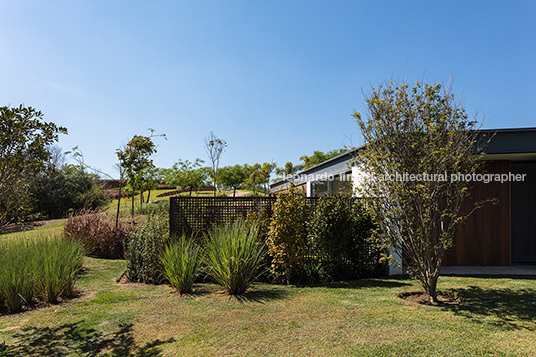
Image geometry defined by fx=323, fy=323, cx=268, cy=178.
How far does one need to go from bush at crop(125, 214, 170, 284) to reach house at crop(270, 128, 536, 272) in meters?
2.76

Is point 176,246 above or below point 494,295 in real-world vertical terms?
above

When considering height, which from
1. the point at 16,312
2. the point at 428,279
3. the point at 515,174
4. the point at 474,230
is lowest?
the point at 16,312

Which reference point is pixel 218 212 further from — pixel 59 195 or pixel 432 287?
pixel 59 195

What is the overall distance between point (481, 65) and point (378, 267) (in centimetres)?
637

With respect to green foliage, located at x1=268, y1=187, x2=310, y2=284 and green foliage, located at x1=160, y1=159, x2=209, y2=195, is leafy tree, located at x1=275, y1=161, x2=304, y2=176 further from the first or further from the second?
green foliage, located at x1=268, y1=187, x2=310, y2=284

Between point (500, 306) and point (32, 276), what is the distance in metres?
7.34

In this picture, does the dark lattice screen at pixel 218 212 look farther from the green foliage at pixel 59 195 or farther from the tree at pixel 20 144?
the green foliage at pixel 59 195

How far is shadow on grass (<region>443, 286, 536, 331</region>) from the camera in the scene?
14.2 ft

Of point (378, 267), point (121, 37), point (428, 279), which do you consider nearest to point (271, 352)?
point (428, 279)

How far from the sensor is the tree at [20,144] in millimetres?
4047

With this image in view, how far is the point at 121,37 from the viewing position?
7918 millimetres

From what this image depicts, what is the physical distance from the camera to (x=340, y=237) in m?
A: 6.83

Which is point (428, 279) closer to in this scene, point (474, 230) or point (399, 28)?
point (474, 230)

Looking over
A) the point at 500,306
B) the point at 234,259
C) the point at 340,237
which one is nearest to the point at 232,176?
the point at 340,237
